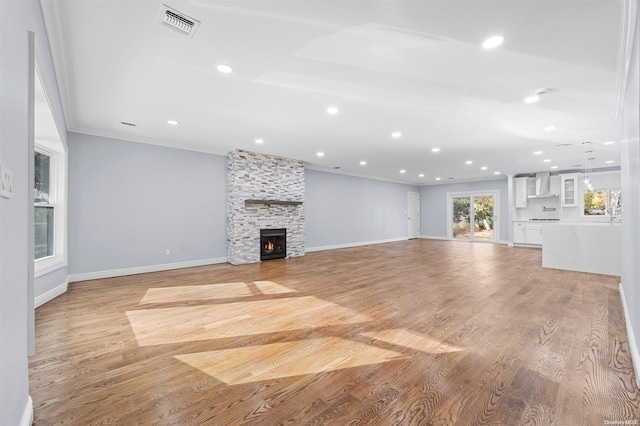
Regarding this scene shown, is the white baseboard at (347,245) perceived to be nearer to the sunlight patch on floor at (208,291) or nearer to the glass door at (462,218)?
the glass door at (462,218)

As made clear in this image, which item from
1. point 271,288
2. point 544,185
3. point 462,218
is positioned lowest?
point 271,288

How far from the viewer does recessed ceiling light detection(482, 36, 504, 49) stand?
2256 mm

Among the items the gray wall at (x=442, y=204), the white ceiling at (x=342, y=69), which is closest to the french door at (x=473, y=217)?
the gray wall at (x=442, y=204)

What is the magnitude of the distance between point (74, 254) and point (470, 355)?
5841 millimetres

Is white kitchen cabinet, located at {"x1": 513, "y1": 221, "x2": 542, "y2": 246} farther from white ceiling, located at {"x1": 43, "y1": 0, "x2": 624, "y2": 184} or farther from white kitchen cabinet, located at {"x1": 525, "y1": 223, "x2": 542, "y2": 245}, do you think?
white ceiling, located at {"x1": 43, "y1": 0, "x2": 624, "y2": 184}

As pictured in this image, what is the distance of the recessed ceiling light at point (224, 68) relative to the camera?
2.77m

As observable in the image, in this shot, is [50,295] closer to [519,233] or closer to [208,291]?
[208,291]

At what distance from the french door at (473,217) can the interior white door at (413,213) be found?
4.78 ft

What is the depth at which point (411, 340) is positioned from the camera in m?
2.55

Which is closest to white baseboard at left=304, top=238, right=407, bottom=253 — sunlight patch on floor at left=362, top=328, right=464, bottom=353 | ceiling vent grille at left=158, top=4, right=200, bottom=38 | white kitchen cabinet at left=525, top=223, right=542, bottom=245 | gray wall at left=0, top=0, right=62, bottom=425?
white kitchen cabinet at left=525, top=223, right=542, bottom=245

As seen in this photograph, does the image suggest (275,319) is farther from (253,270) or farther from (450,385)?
(253,270)
